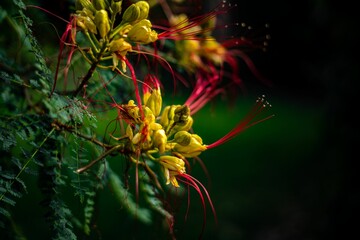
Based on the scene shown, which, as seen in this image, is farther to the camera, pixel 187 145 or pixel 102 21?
pixel 187 145

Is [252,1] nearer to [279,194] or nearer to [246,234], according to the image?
[279,194]

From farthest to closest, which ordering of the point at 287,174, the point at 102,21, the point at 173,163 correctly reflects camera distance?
the point at 287,174
the point at 173,163
the point at 102,21

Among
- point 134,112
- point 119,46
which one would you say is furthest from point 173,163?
point 119,46

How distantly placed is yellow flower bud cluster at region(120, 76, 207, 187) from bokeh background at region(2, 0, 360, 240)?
0.88 m

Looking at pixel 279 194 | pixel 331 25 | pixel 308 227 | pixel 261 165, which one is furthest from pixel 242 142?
pixel 331 25

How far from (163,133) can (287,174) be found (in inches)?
273

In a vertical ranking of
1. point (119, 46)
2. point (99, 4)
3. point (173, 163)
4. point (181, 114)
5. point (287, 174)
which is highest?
point (99, 4)

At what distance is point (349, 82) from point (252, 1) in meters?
11.3

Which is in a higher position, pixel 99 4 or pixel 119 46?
pixel 99 4

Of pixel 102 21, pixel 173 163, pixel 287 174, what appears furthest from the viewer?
pixel 287 174

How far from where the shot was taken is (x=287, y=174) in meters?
8.12

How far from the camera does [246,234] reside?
5926 millimetres

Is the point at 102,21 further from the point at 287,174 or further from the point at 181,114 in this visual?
the point at 287,174

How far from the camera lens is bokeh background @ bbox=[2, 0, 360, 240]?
507 centimetres
